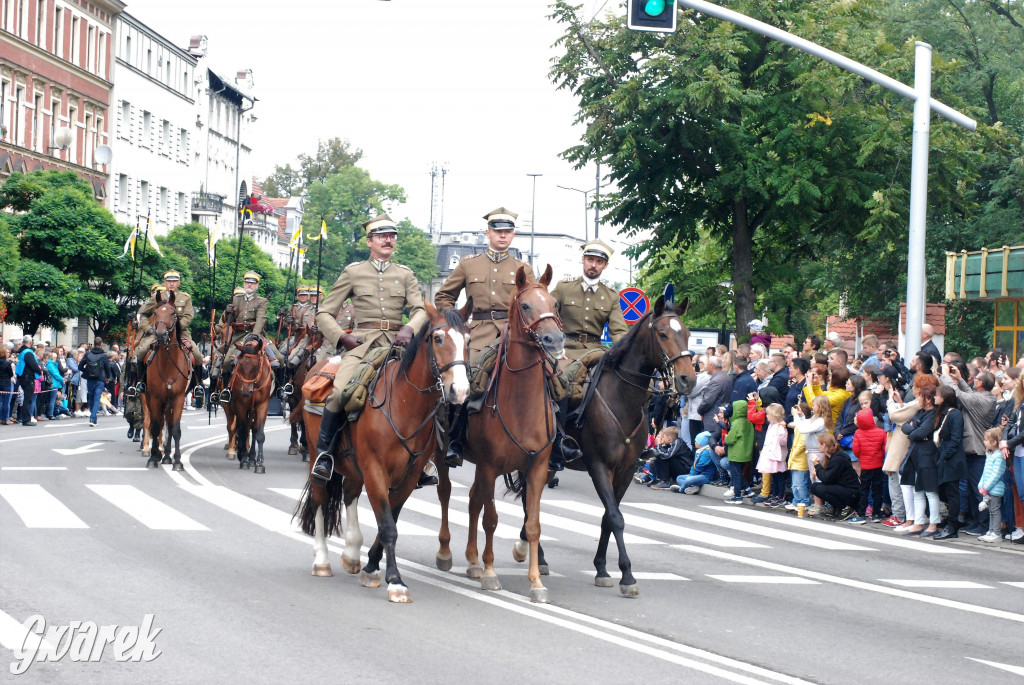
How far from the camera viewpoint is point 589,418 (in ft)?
39.0

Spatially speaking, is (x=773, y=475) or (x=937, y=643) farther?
(x=773, y=475)

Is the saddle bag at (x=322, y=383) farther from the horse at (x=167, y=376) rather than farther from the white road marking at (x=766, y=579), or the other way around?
the horse at (x=167, y=376)

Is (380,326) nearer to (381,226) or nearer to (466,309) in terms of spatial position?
(381,226)

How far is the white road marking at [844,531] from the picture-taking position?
52.1ft

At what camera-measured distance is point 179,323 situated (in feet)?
70.1

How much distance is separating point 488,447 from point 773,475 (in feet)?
33.3

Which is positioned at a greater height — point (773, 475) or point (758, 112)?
point (758, 112)

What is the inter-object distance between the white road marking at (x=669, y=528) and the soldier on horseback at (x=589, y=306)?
3.59 m

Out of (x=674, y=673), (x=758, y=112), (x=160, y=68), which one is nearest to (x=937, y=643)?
(x=674, y=673)

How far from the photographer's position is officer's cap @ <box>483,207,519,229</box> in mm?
11906

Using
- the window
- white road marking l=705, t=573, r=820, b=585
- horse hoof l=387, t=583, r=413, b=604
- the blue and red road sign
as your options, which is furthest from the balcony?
horse hoof l=387, t=583, r=413, b=604

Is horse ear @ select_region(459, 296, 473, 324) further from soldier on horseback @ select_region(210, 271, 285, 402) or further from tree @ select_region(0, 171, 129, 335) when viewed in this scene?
tree @ select_region(0, 171, 129, 335)

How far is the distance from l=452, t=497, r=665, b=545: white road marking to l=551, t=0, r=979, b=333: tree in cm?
1224

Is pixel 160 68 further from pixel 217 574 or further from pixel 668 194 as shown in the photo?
pixel 217 574
